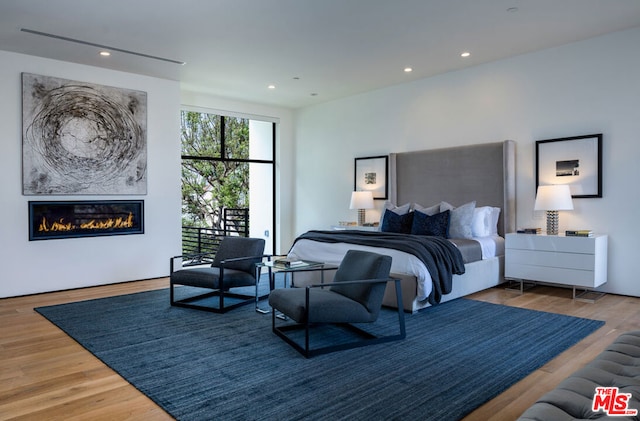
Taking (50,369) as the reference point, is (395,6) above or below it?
above

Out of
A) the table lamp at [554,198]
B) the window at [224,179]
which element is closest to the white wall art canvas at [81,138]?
the window at [224,179]

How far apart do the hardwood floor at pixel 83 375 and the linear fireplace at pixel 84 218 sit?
3.84ft

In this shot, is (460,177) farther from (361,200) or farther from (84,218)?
(84,218)

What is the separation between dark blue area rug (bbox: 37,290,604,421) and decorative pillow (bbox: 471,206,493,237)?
1.28 metres

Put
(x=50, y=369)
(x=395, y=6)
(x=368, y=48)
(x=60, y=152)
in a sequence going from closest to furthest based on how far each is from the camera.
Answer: (x=50, y=369), (x=395, y=6), (x=368, y=48), (x=60, y=152)

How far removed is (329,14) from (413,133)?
9.93 feet

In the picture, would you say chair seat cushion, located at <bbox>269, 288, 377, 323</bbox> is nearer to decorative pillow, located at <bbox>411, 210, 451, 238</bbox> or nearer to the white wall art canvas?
decorative pillow, located at <bbox>411, 210, 451, 238</bbox>

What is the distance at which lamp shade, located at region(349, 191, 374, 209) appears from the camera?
726 cm

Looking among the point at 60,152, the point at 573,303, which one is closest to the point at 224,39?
the point at 60,152

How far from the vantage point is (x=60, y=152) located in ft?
18.6

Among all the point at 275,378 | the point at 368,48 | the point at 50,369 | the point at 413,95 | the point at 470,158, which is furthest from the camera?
the point at 413,95

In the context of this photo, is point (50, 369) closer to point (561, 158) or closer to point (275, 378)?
point (275, 378)

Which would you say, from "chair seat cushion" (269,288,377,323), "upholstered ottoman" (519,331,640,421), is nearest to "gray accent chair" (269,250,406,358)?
"chair seat cushion" (269,288,377,323)

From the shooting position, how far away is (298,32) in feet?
→ 15.6
